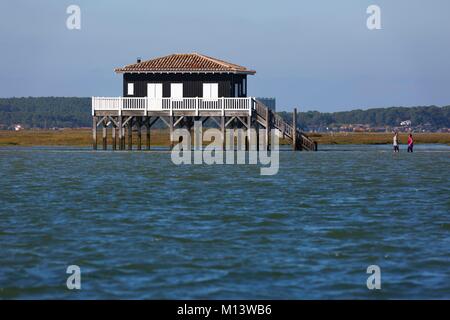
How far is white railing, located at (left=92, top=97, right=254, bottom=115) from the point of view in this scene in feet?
207

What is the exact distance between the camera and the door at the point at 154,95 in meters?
64.0

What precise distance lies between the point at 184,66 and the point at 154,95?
2.64 m

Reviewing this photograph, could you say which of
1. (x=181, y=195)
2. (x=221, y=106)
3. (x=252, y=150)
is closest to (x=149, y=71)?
(x=221, y=106)

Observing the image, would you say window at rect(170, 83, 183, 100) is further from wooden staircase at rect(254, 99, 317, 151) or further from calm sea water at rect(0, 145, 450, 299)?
calm sea water at rect(0, 145, 450, 299)

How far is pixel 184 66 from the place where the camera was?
212ft

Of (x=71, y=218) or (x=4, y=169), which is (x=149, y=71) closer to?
(x=4, y=169)

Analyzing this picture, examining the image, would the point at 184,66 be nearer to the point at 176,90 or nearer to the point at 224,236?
the point at 176,90

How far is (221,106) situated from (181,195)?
27595 millimetres

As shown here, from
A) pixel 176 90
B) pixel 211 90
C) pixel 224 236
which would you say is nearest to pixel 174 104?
pixel 176 90

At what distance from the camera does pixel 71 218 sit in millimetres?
28203

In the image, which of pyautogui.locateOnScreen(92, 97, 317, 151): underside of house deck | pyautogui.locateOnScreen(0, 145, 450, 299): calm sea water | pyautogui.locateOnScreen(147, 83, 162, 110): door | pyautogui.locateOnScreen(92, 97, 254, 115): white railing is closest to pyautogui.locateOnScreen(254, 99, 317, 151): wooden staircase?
pyautogui.locateOnScreen(92, 97, 317, 151): underside of house deck

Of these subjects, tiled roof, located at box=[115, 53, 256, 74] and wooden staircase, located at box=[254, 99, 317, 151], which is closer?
wooden staircase, located at box=[254, 99, 317, 151]

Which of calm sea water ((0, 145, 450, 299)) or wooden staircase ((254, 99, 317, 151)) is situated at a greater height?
wooden staircase ((254, 99, 317, 151))

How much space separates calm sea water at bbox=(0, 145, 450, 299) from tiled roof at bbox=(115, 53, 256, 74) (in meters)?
18.5
